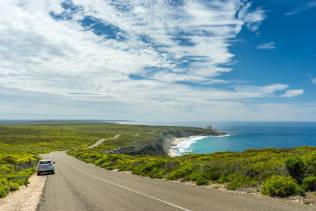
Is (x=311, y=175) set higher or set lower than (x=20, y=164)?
higher

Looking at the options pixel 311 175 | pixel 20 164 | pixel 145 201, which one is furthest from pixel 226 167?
pixel 20 164

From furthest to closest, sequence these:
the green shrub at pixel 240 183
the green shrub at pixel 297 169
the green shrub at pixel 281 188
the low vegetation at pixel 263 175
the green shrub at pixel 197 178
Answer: the green shrub at pixel 197 178 → the green shrub at pixel 240 183 → the green shrub at pixel 297 169 → the low vegetation at pixel 263 175 → the green shrub at pixel 281 188

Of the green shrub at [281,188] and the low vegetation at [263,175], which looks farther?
the low vegetation at [263,175]

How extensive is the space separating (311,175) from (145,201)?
801 centimetres

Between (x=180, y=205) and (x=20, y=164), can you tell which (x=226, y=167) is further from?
(x=20, y=164)

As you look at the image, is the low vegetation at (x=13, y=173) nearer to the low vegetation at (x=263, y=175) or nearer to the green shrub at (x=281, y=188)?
the low vegetation at (x=263, y=175)

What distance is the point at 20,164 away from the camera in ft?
171

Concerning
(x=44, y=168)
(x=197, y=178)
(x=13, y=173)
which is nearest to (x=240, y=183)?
(x=197, y=178)

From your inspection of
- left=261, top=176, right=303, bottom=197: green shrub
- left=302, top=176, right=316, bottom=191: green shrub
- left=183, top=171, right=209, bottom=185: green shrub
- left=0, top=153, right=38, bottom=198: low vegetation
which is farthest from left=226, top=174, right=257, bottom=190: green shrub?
left=0, top=153, right=38, bottom=198: low vegetation

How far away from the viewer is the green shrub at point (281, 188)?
15348 mm

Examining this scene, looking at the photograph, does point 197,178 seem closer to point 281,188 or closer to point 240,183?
point 240,183

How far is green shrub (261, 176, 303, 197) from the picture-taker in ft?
50.4

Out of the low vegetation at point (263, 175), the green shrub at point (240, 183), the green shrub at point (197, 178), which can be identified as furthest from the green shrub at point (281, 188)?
the green shrub at point (197, 178)

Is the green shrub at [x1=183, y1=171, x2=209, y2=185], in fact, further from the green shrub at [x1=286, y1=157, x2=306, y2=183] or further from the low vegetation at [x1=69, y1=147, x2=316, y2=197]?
the green shrub at [x1=286, y1=157, x2=306, y2=183]
